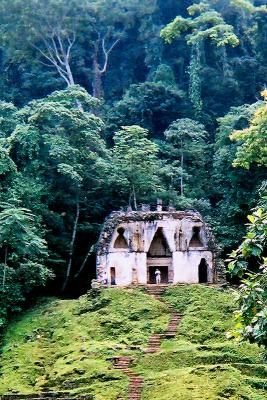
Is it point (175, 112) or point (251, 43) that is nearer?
point (175, 112)

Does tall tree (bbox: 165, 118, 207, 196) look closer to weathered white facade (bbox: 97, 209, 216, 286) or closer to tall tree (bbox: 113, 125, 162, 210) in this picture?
tall tree (bbox: 113, 125, 162, 210)

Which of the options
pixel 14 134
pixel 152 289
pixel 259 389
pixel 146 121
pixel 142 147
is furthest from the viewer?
pixel 146 121

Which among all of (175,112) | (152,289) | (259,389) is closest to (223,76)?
(175,112)

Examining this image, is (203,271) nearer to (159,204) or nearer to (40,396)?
(159,204)

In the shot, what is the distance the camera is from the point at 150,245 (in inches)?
1487

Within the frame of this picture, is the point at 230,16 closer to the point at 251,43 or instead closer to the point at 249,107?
the point at 251,43

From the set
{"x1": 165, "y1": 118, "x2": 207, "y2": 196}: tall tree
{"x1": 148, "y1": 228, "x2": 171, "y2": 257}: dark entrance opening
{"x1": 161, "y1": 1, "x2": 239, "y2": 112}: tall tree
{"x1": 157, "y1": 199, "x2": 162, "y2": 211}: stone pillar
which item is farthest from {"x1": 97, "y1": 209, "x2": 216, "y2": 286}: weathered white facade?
{"x1": 161, "y1": 1, "x2": 239, "y2": 112}: tall tree

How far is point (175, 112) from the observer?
174 feet

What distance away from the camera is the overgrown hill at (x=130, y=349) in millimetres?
21972

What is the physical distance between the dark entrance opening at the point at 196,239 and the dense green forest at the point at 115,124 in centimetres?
125

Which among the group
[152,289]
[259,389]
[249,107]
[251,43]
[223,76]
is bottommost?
[259,389]

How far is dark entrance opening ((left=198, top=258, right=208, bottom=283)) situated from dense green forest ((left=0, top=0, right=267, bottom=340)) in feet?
4.35

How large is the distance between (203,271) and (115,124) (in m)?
17.6

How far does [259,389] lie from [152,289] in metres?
12.7
